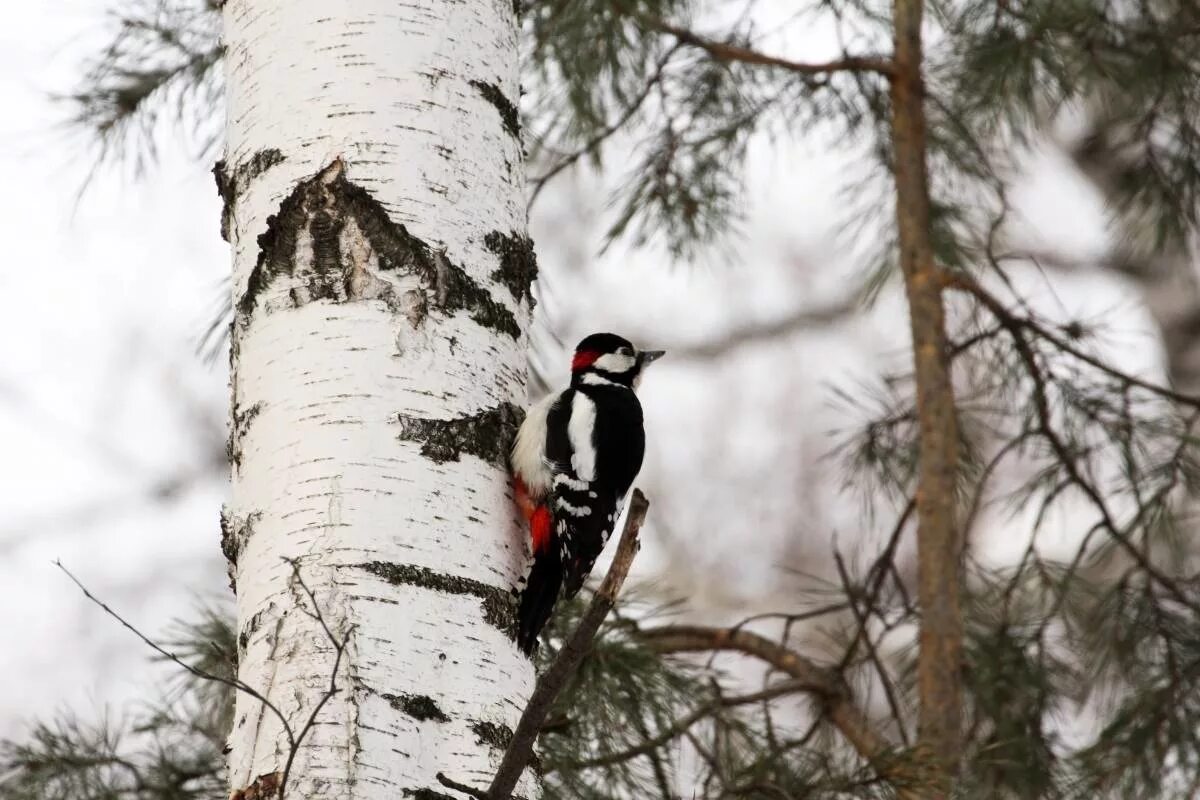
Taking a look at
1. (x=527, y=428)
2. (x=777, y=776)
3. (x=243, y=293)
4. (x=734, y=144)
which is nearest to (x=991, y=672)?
(x=777, y=776)

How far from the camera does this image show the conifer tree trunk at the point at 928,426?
215 cm

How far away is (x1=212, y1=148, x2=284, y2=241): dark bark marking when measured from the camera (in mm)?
1610

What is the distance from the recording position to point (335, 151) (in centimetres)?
157

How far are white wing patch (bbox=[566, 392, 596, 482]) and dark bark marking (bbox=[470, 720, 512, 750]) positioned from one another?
69 cm

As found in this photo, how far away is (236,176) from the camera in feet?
5.42

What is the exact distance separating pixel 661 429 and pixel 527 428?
584cm

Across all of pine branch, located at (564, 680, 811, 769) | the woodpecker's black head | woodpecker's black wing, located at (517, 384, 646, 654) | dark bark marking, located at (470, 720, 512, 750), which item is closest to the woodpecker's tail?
woodpecker's black wing, located at (517, 384, 646, 654)

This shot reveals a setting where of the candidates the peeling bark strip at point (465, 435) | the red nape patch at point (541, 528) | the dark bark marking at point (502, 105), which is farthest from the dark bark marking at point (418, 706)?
the dark bark marking at point (502, 105)

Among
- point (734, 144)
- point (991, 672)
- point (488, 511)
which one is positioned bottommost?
point (488, 511)

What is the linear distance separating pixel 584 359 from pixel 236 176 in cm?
110

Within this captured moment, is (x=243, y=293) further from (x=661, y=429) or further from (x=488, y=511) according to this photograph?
(x=661, y=429)

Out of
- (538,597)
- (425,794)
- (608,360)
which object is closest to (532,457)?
(538,597)

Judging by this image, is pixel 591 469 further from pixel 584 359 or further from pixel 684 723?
pixel 584 359

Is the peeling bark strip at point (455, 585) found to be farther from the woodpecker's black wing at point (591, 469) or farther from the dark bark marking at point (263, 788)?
the woodpecker's black wing at point (591, 469)
